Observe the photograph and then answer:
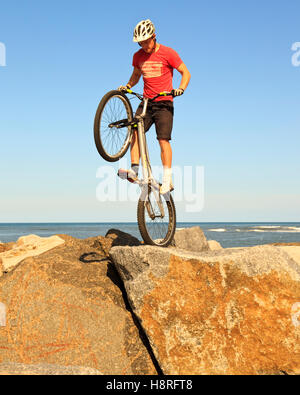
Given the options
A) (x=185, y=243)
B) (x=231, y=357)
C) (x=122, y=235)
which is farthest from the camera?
(x=185, y=243)

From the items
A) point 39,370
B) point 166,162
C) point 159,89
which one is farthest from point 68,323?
point 159,89

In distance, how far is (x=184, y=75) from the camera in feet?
21.5

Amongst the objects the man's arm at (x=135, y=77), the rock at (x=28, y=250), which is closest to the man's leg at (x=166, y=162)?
the man's arm at (x=135, y=77)

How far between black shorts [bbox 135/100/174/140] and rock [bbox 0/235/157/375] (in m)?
2.59

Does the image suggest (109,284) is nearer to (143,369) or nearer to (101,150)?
(143,369)

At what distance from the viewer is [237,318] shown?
16.6 ft

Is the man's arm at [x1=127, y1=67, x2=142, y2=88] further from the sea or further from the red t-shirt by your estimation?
the sea

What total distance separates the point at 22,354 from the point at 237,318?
2859 mm

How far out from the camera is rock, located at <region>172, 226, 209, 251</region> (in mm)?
11906

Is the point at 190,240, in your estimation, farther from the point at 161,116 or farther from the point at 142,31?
the point at 142,31

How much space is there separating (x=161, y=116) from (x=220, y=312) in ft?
10.8

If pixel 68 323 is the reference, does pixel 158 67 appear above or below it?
above

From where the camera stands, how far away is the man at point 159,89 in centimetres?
652

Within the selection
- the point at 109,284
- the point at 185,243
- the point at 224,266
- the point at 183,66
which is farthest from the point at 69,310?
the point at 185,243
